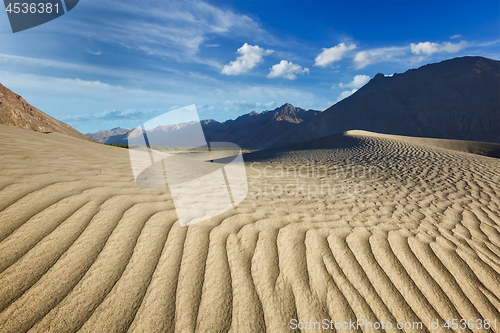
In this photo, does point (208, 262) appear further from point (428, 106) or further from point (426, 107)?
point (428, 106)

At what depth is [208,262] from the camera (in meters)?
1.81

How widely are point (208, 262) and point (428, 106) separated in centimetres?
6125

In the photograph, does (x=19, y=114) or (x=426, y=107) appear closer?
(x=19, y=114)

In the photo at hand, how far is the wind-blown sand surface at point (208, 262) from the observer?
4.46 ft

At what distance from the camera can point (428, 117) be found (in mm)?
45281

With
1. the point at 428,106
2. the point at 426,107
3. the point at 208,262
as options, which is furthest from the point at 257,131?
the point at 208,262

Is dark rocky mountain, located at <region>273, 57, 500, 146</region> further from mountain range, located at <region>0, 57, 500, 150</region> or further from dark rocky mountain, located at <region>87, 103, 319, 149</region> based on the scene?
dark rocky mountain, located at <region>87, 103, 319, 149</region>

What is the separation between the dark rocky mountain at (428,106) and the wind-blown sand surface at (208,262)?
1929 inches

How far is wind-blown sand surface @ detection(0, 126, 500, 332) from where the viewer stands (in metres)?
1.36

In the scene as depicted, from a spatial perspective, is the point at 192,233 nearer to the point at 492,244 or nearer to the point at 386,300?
the point at 386,300

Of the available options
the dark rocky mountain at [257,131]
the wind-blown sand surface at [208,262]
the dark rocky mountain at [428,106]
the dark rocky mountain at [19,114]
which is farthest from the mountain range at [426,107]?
the wind-blown sand surface at [208,262]

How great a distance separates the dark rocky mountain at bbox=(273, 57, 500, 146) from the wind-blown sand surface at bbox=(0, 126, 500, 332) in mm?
48988

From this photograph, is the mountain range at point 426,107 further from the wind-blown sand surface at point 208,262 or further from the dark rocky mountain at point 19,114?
the wind-blown sand surface at point 208,262

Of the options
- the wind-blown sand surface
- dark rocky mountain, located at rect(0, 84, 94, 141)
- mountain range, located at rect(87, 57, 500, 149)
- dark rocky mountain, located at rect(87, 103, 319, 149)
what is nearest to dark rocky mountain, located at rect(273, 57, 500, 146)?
mountain range, located at rect(87, 57, 500, 149)
